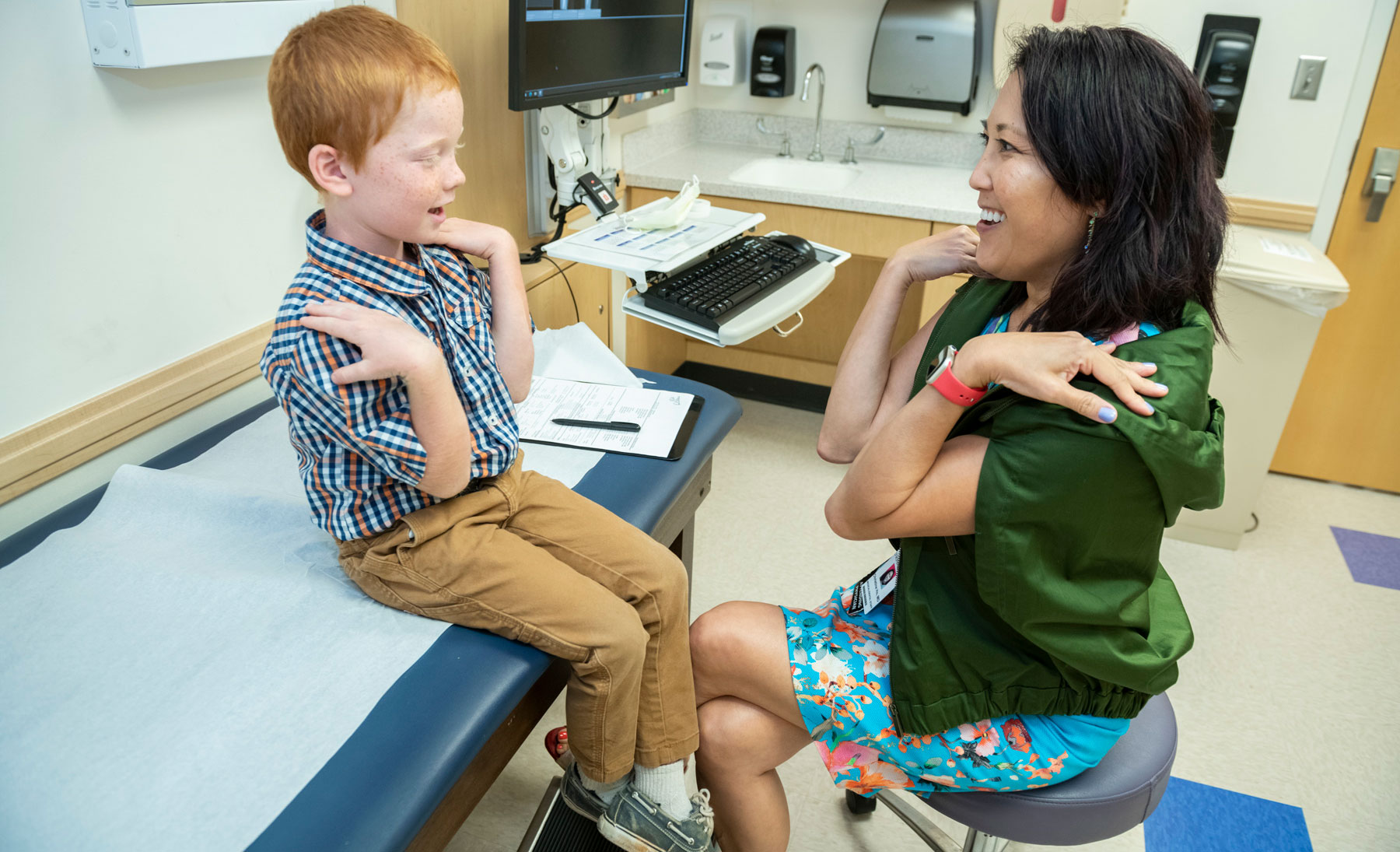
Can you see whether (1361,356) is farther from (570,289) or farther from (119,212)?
(119,212)

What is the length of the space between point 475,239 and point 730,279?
2.65 feet

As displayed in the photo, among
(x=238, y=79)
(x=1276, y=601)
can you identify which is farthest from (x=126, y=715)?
(x=1276, y=601)

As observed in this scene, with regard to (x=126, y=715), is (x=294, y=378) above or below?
above

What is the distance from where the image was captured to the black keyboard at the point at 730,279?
1791 millimetres

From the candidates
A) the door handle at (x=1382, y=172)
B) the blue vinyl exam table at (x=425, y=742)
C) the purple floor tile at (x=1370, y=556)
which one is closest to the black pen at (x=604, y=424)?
the blue vinyl exam table at (x=425, y=742)

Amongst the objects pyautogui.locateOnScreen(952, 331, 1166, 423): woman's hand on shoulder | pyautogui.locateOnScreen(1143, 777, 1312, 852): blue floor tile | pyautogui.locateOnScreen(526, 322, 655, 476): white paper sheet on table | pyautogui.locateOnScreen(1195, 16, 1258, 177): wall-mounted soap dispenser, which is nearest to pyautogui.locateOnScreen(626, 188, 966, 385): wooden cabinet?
pyautogui.locateOnScreen(1195, 16, 1258, 177): wall-mounted soap dispenser

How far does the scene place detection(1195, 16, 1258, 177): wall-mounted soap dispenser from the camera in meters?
2.42

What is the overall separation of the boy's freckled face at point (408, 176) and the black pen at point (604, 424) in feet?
1.67

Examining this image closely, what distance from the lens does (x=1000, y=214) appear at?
1.09 m

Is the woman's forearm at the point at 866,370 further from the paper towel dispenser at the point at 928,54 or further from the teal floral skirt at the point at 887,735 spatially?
the paper towel dispenser at the point at 928,54

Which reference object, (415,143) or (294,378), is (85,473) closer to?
(294,378)

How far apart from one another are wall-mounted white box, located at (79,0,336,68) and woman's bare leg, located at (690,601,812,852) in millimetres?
1082

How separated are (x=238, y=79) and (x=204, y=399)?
510 mm

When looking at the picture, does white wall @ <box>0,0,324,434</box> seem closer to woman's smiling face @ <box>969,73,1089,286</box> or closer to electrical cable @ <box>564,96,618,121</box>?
electrical cable @ <box>564,96,618,121</box>
